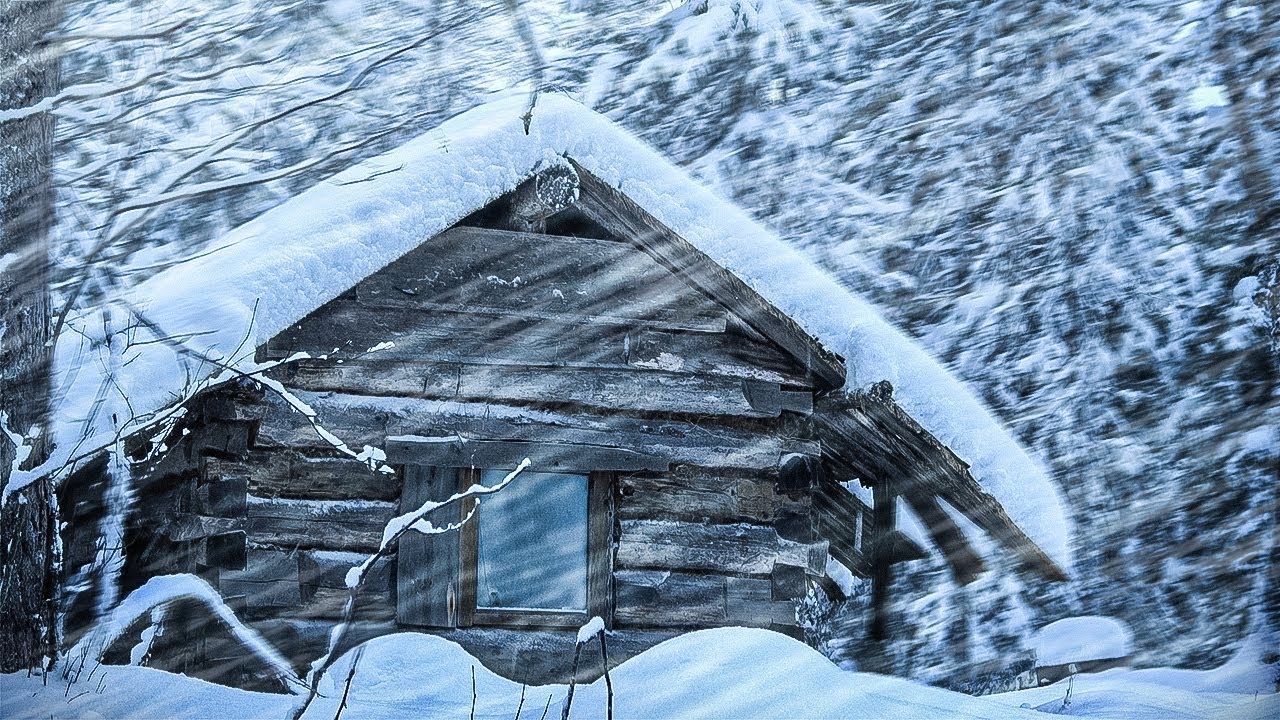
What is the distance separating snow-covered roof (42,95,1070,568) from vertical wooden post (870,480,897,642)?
0.89 metres

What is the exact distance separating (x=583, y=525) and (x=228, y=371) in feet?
6.26

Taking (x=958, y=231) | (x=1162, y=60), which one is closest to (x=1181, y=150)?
(x=1162, y=60)

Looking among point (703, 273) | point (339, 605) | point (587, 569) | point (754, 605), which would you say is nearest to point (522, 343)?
point (703, 273)

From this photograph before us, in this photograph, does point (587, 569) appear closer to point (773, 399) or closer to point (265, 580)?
point (773, 399)

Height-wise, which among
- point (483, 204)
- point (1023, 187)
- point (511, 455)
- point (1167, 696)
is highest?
point (1023, 187)

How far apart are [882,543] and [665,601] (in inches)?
63.2

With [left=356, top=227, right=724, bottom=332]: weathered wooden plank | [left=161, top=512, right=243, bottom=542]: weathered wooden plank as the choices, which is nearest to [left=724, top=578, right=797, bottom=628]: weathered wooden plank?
[left=356, top=227, right=724, bottom=332]: weathered wooden plank

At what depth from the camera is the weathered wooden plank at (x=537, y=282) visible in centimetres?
A: 468

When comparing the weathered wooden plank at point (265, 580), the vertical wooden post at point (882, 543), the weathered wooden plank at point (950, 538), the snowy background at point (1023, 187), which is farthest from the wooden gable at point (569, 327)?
the snowy background at point (1023, 187)

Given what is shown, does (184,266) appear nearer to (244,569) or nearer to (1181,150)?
(244,569)

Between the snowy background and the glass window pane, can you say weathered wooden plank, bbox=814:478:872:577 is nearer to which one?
the glass window pane

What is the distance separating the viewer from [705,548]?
499 centimetres

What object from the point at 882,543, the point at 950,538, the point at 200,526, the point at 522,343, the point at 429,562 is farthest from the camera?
the point at 882,543

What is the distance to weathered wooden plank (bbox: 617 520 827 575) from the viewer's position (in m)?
4.93
